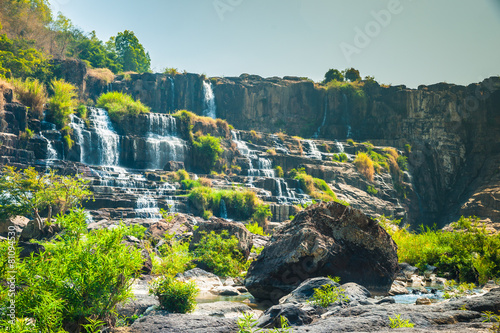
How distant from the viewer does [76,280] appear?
3.98 m

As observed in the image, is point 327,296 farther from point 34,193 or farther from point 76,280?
point 34,193

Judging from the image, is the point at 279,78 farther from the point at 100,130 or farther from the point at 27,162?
the point at 27,162

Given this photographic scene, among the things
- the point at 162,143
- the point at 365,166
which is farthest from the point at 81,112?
the point at 365,166

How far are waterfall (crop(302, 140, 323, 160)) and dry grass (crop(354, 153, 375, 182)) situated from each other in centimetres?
287

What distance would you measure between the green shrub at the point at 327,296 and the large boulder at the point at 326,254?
1368 millimetres

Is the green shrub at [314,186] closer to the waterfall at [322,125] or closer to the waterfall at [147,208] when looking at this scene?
the waterfall at [147,208]

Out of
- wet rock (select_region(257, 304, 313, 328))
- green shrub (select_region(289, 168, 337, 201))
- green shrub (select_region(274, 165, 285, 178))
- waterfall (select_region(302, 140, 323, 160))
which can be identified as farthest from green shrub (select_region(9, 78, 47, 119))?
Result: wet rock (select_region(257, 304, 313, 328))

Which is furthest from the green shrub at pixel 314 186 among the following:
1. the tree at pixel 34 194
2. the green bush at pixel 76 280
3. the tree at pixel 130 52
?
the tree at pixel 130 52

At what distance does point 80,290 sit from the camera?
400 centimetres

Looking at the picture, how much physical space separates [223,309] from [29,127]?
2101 centimetres

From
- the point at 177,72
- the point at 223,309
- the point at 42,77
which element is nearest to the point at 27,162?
the point at 42,77

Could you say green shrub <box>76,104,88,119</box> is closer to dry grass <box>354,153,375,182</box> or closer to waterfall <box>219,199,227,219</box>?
waterfall <box>219,199,227,219</box>

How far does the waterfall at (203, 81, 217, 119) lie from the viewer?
39.7 meters

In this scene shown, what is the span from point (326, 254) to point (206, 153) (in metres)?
21.5
